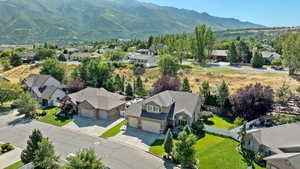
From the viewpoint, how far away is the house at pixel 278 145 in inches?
758

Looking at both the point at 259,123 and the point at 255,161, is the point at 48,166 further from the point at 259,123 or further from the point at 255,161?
the point at 259,123

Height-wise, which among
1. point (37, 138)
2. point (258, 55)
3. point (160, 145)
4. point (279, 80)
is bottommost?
point (160, 145)

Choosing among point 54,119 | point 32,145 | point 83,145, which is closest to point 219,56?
point 54,119

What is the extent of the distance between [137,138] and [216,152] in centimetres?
1032

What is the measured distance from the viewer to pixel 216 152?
985 inches

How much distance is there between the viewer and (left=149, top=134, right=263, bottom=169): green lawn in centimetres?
2255

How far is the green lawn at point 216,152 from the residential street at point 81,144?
2.30 metres

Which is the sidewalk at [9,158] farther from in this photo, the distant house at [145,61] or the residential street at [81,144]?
the distant house at [145,61]

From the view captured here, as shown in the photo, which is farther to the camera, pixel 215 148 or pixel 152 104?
pixel 152 104

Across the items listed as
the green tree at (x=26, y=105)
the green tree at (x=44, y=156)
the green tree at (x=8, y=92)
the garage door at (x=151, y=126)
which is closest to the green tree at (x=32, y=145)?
the green tree at (x=44, y=156)

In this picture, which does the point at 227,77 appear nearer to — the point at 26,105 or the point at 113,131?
the point at 113,131

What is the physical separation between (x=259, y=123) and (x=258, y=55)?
48.1m

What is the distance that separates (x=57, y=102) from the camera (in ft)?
147

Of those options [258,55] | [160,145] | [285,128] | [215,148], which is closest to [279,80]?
[258,55]
